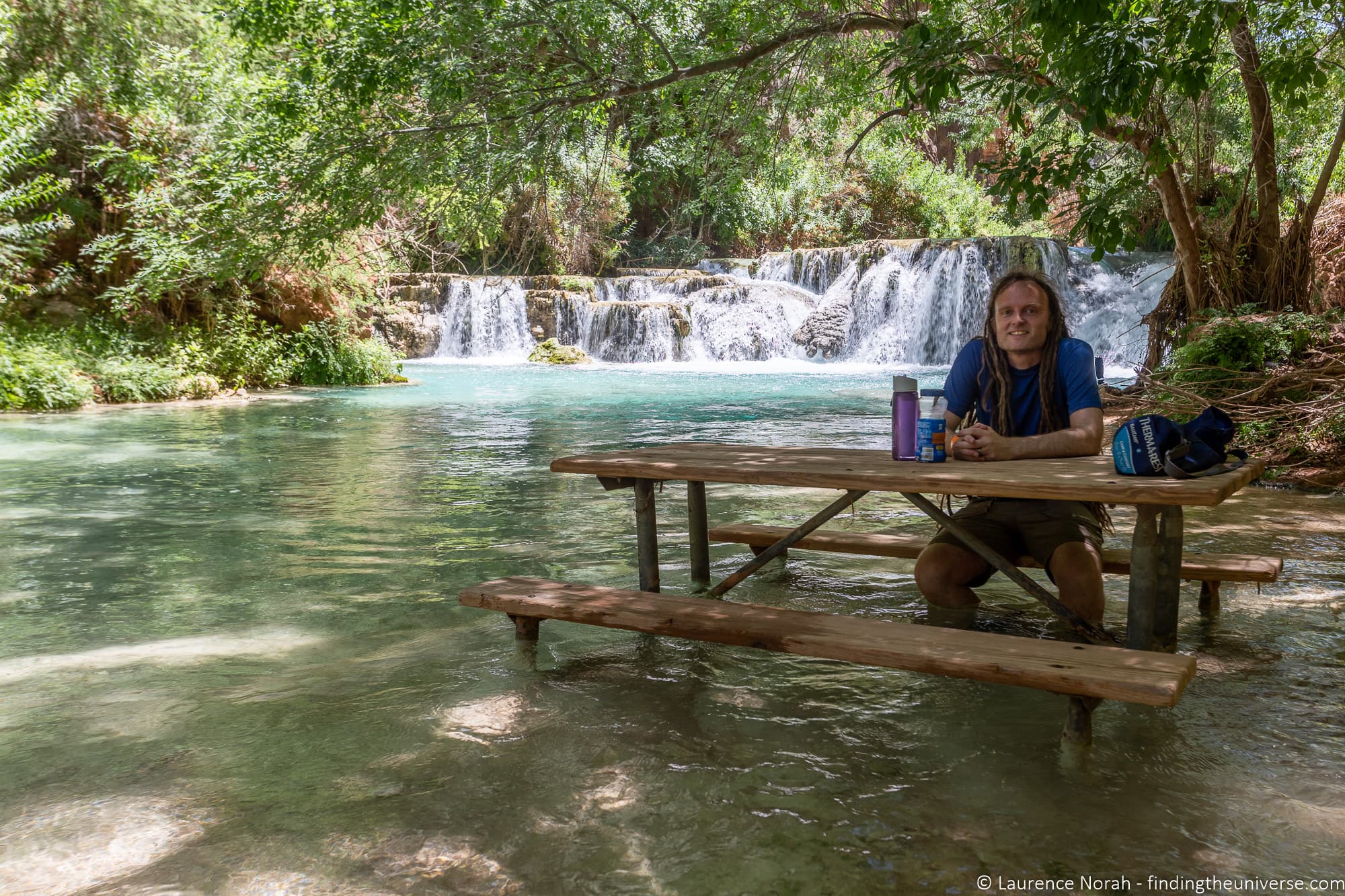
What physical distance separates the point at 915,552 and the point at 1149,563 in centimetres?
138

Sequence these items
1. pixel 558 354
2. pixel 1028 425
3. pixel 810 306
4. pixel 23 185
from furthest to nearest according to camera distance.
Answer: pixel 810 306
pixel 558 354
pixel 23 185
pixel 1028 425

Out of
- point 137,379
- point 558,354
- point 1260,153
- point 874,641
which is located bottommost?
point 874,641

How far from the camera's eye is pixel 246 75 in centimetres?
1546

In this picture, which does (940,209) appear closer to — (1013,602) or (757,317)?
(757,317)

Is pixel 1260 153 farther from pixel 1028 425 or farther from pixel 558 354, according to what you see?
pixel 558 354

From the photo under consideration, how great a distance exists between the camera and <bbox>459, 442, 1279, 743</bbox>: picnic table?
2.68 m

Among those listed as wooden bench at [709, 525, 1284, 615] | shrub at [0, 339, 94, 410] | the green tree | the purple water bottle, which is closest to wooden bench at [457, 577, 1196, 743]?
the purple water bottle

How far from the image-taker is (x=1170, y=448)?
9.89 ft

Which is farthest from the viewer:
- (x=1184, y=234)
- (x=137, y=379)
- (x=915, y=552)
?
(x=137, y=379)

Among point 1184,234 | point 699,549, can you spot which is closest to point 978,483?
point 699,549

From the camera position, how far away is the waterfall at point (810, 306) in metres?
22.3

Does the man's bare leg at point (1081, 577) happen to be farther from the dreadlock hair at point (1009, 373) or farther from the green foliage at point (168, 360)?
the green foliage at point (168, 360)

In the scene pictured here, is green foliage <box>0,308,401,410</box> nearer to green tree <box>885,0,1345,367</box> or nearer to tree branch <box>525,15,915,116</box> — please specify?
tree branch <box>525,15,915,116</box>

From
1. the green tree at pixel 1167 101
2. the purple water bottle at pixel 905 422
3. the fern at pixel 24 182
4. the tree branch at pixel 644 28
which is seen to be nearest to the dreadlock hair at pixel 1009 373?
the purple water bottle at pixel 905 422
